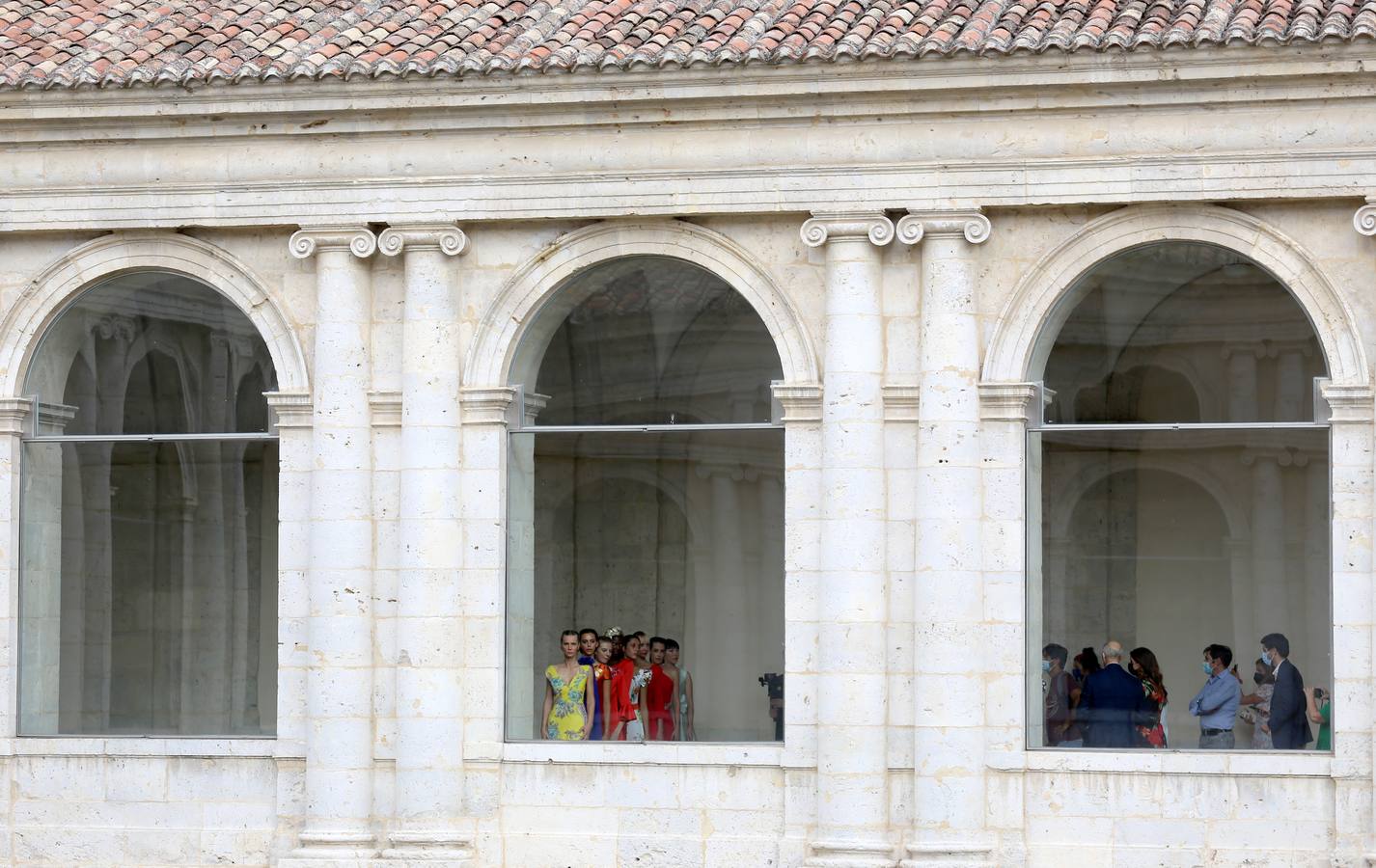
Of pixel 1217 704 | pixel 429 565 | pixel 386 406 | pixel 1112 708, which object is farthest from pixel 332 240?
pixel 1217 704

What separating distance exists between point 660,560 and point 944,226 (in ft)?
22.8

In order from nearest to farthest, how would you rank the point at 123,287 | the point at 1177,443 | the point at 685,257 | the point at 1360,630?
the point at 1360,630
the point at 685,257
the point at 123,287
the point at 1177,443

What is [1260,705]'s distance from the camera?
790 inches

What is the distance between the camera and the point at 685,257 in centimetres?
2033

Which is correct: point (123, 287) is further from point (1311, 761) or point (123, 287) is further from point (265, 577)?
point (1311, 761)

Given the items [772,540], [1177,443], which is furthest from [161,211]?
[1177,443]

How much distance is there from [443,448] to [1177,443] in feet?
24.4

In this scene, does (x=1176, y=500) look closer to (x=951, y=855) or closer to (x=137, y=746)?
(x=951, y=855)

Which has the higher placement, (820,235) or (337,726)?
(820,235)

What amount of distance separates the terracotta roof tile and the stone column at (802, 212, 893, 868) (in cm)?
175

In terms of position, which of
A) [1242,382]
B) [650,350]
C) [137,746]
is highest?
[650,350]

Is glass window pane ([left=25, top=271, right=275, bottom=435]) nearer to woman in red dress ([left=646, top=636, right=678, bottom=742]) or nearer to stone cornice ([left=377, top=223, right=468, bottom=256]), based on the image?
stone cornice ([left=377, top=223, right=468, bottom=256])

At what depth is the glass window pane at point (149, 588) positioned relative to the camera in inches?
859

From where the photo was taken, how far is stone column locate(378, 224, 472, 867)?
20266 mm
